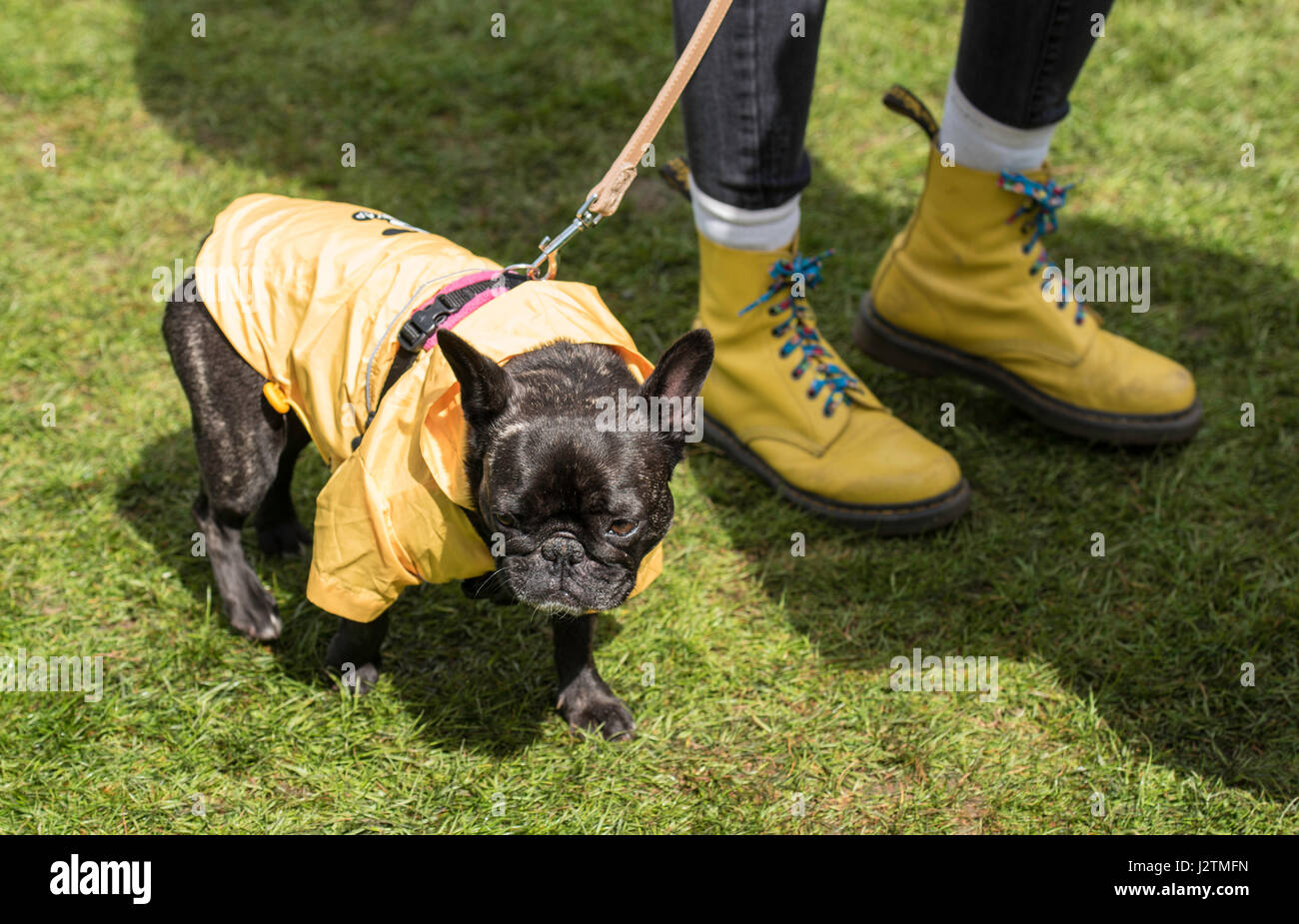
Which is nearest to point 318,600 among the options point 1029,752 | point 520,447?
point 520,447

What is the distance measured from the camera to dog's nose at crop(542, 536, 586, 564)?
2688 millimetres

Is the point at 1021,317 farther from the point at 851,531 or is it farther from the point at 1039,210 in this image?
the point at 851,531

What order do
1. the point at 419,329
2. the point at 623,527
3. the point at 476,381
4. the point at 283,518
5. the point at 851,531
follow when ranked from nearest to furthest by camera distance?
the point at 476,381 < the point at 623,527 < the point at 419,329 < the point at 283,518 < the point at 851,531

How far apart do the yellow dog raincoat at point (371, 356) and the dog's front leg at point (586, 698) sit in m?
0.42

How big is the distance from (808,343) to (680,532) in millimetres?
826

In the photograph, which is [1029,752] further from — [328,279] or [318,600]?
[328,279]

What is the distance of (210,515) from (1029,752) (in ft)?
8.40

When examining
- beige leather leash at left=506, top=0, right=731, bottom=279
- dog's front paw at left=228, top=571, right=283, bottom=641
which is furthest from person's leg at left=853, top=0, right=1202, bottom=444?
dog's front paw at left=228, top=571, right=283, bottom=641

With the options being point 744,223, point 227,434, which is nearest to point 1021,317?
point 744,223

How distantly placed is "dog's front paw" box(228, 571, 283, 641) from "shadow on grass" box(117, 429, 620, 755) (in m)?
0.05

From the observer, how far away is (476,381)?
263cm

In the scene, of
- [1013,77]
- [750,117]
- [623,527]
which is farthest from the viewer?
[1013,77]

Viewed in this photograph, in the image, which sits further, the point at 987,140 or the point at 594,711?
the point at 987,140

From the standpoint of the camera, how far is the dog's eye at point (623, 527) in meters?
2.74
